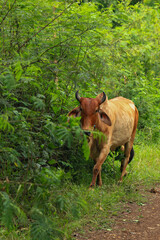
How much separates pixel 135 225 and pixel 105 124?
71.3 inches

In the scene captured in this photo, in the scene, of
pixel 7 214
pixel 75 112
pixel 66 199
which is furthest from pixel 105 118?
pixel 7 214

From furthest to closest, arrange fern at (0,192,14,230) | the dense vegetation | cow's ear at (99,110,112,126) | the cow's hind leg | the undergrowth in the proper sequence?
the cow's hind leg
cow's ear at (99,110,112,126)
the dense vegetation
the undergrowth
fern at (0,192,14,230)

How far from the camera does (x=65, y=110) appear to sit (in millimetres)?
5980

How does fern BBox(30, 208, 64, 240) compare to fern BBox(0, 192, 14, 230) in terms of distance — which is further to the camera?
fern BBox(30, 208, 64, 240)

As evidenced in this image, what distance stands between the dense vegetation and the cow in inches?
8.6

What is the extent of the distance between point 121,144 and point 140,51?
5063mm

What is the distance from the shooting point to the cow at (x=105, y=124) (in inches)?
227

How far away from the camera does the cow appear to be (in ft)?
18.9

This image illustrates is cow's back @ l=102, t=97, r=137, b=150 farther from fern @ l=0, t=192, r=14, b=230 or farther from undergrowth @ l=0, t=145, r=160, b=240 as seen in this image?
fern @ l=0, t=192, r=14, b=230

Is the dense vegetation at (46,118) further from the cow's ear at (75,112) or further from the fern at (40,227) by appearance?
the cow's ear at (75,112)

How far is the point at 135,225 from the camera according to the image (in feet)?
16.0

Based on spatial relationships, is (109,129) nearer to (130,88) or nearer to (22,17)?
(22,17)

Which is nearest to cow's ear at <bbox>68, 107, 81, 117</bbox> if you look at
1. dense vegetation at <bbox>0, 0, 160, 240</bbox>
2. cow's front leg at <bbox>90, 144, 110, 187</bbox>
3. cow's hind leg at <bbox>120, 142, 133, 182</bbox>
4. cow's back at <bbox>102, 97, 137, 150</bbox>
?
dense vegetation at <bbox>0, 0, 160, 240</bbox>

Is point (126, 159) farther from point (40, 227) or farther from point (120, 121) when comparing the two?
point (40, 227)
